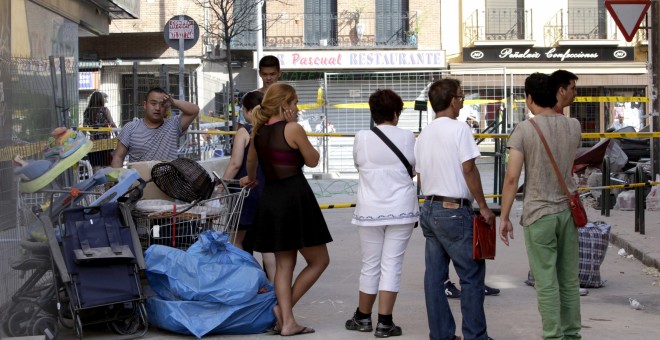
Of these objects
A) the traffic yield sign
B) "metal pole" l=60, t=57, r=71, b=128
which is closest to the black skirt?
"metal pole" l=60, t=57, r=71, b=128

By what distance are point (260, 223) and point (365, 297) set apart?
87 centimetres

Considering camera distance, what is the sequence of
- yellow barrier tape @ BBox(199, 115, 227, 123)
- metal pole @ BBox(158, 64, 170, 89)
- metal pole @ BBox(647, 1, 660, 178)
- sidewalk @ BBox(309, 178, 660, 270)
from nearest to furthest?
sidewalk @ BBox(309, 178, 660, 270) → metal pole @ BBox(158, 64, 170, 89) → metal pole @ BBox(647, 1, 660, 178) → yellow barrier tape @ BBox(199, 115, 227, 123)

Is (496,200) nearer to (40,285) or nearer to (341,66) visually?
(40,285)

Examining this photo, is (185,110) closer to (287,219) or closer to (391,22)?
(287,219)

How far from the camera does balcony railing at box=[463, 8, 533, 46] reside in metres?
36.7

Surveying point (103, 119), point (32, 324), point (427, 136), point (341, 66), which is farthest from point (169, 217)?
point (341, 66)

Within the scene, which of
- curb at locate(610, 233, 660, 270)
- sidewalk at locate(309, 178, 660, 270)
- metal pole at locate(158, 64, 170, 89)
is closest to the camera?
curb at locate(610, 233, 660, 270)

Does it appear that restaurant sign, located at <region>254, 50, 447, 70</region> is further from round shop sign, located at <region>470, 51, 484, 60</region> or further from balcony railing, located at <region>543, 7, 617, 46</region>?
balcony railing, located at <region>543, 7, 617, 46</region>

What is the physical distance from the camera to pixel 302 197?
22.1ft

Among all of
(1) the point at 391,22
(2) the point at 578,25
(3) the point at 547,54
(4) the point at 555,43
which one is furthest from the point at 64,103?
(2) the point at 578,25

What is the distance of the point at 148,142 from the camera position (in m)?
8.06

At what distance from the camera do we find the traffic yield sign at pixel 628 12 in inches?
587

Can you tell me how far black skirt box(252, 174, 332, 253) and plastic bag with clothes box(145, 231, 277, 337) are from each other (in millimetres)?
272

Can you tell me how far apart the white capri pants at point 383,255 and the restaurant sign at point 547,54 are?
99.0 ft
